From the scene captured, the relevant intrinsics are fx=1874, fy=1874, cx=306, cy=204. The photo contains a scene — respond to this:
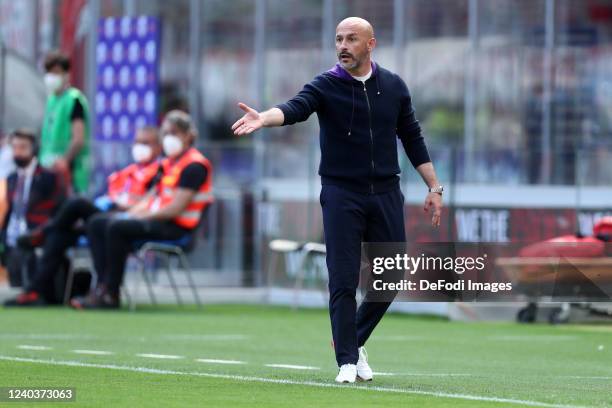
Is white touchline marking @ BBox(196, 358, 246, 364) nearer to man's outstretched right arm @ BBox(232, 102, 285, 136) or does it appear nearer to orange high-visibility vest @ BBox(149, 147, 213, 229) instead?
man's outstretched right arm @ BBox(232, 102, 285, 136)

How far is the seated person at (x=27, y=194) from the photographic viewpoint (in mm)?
19078

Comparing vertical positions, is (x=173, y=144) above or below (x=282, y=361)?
above

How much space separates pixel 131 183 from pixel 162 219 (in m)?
1.59

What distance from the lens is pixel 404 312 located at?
1872 cm

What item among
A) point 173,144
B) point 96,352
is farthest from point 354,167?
point 173,144

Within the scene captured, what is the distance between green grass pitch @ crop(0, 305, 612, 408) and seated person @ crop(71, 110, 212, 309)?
50 cm

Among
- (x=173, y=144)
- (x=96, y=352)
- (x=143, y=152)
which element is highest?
(x=173, y=144)

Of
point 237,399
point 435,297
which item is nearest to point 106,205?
point 435,297

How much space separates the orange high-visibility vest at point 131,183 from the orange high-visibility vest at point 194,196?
0.96 meters

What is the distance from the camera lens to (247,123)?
29.9 ft

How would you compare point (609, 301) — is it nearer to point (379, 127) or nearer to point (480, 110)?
point (379, 127)

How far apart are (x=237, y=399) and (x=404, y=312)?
1023 cm

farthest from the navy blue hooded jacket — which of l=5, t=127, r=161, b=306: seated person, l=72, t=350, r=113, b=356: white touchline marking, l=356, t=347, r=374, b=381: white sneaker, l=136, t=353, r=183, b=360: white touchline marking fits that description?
l=5, t=127, r=161, b=306: seated person

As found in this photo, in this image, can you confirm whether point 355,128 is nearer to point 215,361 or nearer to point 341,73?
point 341,73
